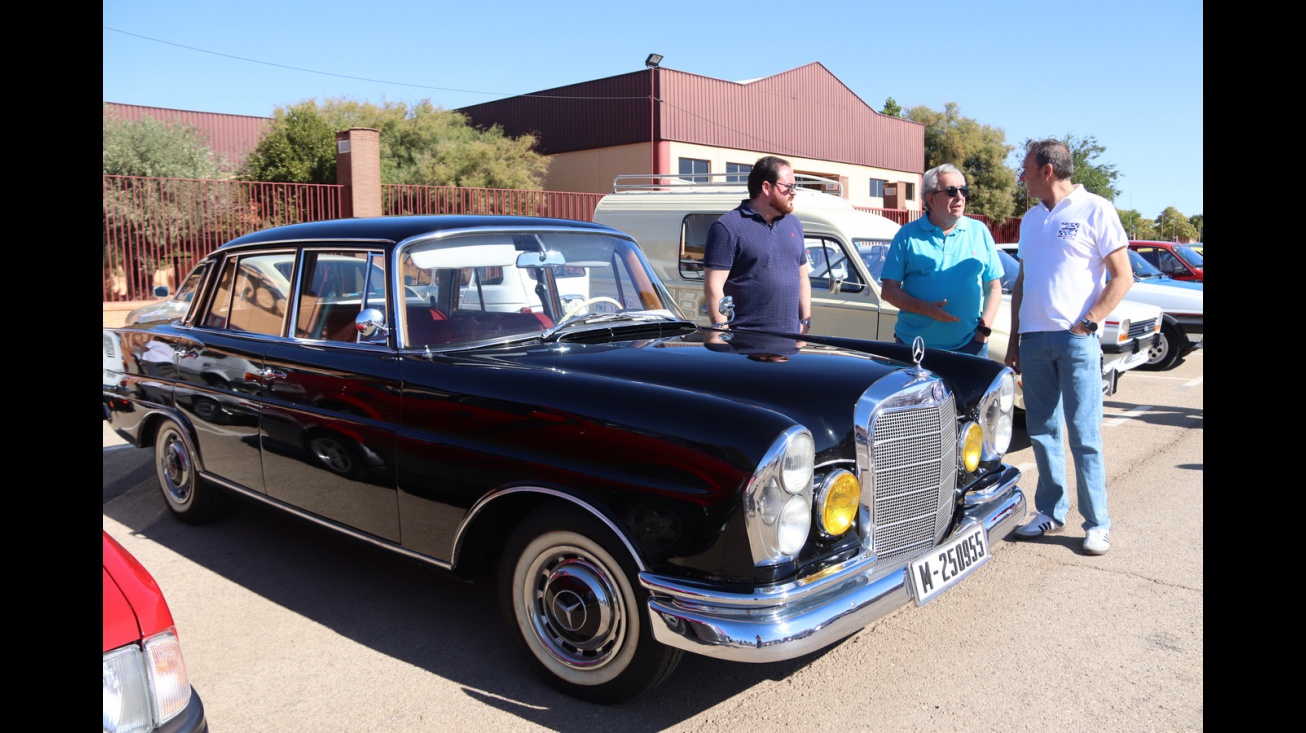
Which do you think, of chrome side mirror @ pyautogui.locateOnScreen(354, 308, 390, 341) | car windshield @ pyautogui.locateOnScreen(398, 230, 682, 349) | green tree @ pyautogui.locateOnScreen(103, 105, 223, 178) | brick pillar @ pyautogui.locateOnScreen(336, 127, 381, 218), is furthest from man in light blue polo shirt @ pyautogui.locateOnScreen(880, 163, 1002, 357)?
green tree @ pyautogui.locateOnScreen(103, 105, 223, 178)

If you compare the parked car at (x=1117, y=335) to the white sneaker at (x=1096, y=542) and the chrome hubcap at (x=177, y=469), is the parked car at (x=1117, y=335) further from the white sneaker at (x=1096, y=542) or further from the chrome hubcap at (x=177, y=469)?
the chrome hubcap at (x=177, y=469)

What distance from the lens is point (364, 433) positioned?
11.5 feet

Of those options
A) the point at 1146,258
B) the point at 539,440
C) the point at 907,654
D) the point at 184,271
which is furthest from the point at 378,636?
the point at 184,271

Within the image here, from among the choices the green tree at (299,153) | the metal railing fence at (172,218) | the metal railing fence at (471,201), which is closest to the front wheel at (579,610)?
the metal railing fence at (172,218)

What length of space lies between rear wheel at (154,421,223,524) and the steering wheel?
221 cm

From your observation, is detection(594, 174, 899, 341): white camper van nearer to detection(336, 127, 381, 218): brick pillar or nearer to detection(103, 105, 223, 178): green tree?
detection(336, 127, 381, 218): brick pillar

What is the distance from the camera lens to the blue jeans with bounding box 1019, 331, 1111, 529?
13.9 feet

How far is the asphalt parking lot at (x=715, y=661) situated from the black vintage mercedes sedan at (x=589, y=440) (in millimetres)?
328

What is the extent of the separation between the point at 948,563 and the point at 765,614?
84 cm

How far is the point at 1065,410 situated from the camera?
436 centimetres

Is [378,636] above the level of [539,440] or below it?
below

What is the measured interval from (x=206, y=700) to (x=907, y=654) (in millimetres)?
A: 2449

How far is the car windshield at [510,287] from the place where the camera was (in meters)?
3.68

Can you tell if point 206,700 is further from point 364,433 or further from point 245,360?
point 245,360
